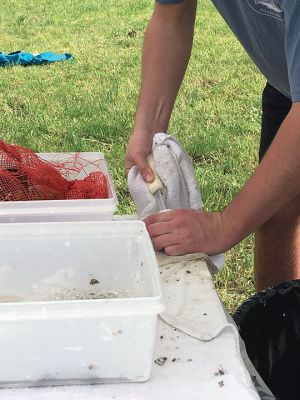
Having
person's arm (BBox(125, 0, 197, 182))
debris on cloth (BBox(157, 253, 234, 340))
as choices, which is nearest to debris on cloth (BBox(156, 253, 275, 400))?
debris on cloth (BBox(157, 253, 234, 340))

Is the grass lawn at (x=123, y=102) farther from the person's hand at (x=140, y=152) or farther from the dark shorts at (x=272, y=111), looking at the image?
the person's hand at (x=140, y=152)

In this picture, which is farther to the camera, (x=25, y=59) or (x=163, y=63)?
(x=25, y=59)

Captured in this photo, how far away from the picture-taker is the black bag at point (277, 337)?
1347 mm

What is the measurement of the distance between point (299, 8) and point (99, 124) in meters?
2.62

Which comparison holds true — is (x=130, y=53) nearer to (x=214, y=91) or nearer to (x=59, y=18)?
(x=214, y=91)

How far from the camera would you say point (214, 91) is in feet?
14.3

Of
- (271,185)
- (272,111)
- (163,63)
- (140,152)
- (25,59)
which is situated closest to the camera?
(271,185)

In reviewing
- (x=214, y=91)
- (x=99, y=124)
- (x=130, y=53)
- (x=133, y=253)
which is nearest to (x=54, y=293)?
→ (x=133, y=253)

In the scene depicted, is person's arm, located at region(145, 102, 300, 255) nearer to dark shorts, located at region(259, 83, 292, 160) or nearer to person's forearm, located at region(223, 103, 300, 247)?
person's forearm, located at region(223, 103, 300, 247)

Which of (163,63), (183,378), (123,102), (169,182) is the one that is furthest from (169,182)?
(123,102)

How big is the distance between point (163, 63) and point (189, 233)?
529 millimetres

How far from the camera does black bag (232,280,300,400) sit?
4.42 ft

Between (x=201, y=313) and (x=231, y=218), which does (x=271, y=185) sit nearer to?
(x=231, y=218)

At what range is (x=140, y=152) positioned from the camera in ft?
4.86
